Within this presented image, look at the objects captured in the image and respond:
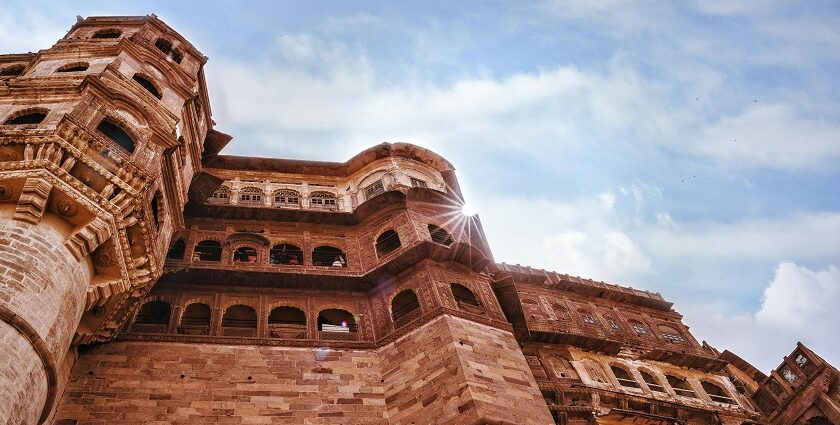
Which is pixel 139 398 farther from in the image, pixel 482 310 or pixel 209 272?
pixel 482 310

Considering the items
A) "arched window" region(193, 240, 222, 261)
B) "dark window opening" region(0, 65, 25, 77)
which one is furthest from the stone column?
"dark window opening" region(0, 65, 25, 77)

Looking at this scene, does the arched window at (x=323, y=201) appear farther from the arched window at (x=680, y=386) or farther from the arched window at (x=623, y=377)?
the arched window at (x=680, y=386)

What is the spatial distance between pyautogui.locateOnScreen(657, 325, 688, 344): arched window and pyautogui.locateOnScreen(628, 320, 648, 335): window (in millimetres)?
731

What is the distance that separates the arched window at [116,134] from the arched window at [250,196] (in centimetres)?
708

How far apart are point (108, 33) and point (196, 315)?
36.3 ft

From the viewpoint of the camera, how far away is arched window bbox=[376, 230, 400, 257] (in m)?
20.5

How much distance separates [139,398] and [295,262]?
6.88 metres

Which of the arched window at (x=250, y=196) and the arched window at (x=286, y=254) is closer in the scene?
the arched window at (x=286, y=254)

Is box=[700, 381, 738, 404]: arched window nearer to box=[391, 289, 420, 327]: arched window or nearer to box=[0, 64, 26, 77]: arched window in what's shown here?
box=[391, 289, 420, 327]: arched window

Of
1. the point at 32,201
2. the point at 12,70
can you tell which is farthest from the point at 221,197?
the point at 32,201

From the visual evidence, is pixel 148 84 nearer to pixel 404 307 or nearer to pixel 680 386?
pixel 404 307

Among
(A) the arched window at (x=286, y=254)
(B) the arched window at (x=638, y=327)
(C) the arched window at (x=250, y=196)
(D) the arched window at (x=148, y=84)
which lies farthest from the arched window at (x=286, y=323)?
(B) the arched window at (x=638, y=327)

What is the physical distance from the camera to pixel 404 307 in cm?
1859

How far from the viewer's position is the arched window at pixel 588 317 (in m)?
23.4
